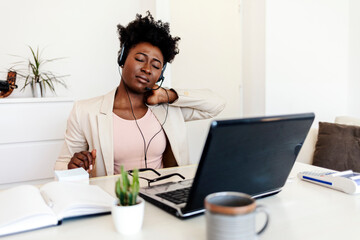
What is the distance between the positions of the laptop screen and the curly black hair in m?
1.04

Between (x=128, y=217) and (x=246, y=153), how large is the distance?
0.90 feet

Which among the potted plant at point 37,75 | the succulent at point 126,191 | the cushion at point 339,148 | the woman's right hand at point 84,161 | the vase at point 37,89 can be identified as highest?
the potted plant at point 37,75

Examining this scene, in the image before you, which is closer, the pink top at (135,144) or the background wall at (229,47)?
the pink top at (135,144)

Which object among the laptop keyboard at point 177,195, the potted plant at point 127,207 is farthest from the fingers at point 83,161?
the potted plant at point 127,207

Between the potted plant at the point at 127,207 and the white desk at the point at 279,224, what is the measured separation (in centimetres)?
2

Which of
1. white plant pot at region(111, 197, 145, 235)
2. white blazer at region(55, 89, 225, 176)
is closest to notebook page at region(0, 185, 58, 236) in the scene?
white plant pot at region(111, 197, 145, 235)

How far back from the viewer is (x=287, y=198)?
2.94 feet

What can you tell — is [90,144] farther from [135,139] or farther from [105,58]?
[105,58]

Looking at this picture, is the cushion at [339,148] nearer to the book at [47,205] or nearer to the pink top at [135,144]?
the pink top at [135,144]

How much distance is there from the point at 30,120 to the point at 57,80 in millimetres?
588

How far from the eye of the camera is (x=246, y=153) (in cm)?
67

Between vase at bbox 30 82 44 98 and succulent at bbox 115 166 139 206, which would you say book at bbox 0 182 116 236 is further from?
vase at bbox 30 82 44 98

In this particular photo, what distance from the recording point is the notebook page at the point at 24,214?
68 cm

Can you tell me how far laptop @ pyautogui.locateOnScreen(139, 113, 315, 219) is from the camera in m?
0.60
